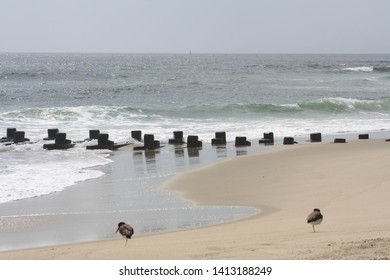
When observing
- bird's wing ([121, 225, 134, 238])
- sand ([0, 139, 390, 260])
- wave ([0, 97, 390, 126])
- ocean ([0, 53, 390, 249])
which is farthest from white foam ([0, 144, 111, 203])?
wave ([0, 97, 390, 126])

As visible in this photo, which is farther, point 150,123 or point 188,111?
point 188,111

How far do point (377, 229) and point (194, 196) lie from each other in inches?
199

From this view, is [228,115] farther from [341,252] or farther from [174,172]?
[341,252]

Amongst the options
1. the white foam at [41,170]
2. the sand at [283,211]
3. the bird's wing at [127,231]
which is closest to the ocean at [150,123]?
the white foam at [41,170]

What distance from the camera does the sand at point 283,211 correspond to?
7707 millimetres

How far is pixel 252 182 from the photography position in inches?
572

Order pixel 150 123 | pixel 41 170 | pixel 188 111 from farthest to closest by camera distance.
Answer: pixel 188 111
pixel 150 123
pixel 41 170

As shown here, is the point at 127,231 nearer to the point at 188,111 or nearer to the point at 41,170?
the point at 41,170

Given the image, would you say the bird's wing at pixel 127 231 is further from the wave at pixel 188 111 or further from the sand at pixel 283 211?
the wave at pixel 188 111

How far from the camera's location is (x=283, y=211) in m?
11.5

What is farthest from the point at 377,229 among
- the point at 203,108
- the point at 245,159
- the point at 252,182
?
the point at 203,108

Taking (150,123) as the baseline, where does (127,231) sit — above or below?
above

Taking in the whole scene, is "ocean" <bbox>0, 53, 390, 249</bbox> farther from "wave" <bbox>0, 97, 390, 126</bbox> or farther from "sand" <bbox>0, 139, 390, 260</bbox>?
Answer: "sand" <bbox>0, 139, 390, 260</bbox>

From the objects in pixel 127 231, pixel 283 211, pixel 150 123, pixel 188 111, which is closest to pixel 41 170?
pixel 283 211
